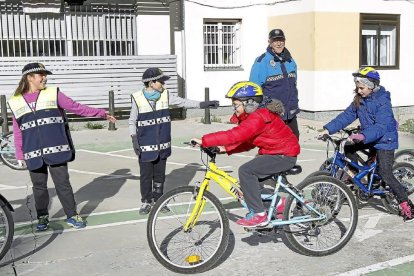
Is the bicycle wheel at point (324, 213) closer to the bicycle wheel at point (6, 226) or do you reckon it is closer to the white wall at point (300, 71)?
the bicycle wheel at point (6, 226)

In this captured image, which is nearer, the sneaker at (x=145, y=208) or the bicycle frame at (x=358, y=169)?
the bicycle frame at (x=358, y=169)

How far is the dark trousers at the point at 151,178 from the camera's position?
6.54 m

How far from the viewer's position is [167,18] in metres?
16.0

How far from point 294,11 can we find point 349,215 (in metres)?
11.5

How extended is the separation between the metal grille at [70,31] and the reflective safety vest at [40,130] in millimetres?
9476

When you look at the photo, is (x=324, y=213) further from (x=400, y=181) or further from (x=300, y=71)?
(x=300, y=71)

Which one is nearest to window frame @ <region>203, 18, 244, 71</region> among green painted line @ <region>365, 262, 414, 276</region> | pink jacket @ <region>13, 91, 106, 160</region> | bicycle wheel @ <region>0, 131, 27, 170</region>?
bicycle wheel @ <region>0, 131, 27, 170</region>

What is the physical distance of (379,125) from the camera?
5.96m

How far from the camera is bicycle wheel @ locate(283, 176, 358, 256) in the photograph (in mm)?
5062

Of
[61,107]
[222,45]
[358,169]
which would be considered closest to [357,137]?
[358,169]

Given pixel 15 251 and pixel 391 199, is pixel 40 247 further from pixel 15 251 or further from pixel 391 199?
pixel 391 199

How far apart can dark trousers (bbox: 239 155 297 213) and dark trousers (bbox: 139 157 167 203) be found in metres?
1.82

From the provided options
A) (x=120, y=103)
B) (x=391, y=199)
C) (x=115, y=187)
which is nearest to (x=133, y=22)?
(x=120, y=103)

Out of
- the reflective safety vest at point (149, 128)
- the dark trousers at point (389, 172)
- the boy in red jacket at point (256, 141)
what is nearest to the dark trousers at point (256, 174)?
the boy in red jacket at point (256, 141)
